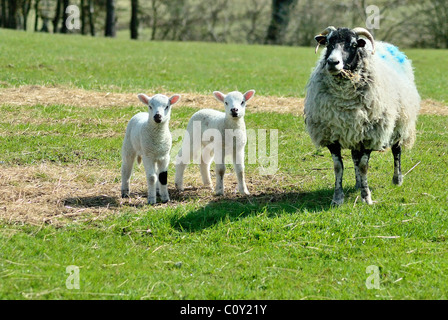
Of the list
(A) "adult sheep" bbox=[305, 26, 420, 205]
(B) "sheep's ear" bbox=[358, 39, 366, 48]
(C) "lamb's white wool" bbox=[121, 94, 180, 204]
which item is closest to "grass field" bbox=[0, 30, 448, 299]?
(C) "lamb's white wool" bbox=[121, 94, 180, 204]

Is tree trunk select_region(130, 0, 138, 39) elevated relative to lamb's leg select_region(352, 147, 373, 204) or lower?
elevated

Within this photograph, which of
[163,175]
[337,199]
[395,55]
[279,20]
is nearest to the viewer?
[163,175]

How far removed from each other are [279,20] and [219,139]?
101 ft

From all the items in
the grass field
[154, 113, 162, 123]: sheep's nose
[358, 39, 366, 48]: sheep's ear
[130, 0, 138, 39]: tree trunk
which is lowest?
the grass field

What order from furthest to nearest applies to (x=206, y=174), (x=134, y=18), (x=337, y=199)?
(x=134, y=18), (x=206, y=174), (x=337, y=199)

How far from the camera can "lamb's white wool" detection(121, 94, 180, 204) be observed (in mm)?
7758

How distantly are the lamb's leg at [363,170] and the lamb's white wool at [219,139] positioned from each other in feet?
5.17

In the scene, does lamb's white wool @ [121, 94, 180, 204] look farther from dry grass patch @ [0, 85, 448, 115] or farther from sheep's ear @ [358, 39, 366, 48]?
dry grass patch @ [0, 85, 448, 115]

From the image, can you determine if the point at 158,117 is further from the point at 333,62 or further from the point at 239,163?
the point at 333,62

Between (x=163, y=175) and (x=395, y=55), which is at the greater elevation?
(x=395, y=55)

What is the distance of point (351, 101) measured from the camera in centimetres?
804

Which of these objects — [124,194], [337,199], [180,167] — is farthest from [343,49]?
[124,194]

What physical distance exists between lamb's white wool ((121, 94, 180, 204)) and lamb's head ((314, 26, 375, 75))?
80.8 inches

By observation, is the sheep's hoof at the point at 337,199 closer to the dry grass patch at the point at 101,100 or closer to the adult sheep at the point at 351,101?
the adult sheep at the point at 351,101
